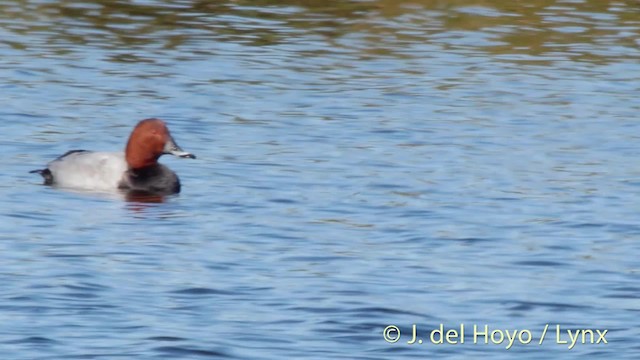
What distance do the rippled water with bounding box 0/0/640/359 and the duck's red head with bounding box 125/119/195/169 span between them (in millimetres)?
404

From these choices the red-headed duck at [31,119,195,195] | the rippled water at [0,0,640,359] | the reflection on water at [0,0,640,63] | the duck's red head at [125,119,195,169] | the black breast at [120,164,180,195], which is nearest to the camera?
the rippled water at [0,0,640,359]

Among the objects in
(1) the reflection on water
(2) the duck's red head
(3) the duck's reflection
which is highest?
(2) the duck's red head

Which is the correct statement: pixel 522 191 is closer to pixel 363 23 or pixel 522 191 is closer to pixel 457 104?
pixel 457 104

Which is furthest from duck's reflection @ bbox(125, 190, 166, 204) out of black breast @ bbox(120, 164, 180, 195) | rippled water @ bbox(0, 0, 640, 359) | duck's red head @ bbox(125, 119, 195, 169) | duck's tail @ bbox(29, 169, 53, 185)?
duck's tail @ bbox(29, 169, 53, 185)

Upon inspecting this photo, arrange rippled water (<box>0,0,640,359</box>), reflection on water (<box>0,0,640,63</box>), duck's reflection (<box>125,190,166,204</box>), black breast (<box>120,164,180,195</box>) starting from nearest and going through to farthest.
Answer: rippled water (<box>0,0,640,359</box>)
duck's reflection (<box>125,190,166,204</box>)
black breast (<box>120,164,180,195</box>)
reflection on water (<box>0,0,640,63</box>)

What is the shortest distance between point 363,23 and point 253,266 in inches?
573

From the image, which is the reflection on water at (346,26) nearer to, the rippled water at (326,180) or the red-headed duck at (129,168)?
the rippled water at (326,180)

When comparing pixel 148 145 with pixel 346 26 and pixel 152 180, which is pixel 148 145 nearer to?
pixel 152 180

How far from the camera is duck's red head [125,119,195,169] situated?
49.0ft

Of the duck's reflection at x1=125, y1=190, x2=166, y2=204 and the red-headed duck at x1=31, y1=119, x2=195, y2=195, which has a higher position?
the red-headed duck at x1=31, y1=119, x2=195, y2=195

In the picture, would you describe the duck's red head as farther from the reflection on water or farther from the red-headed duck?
the reflection on water

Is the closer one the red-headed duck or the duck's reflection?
the duck's reflection

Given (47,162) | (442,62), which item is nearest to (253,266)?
(47,162)

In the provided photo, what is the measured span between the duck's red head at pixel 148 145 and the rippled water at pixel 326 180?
0.40 metres
